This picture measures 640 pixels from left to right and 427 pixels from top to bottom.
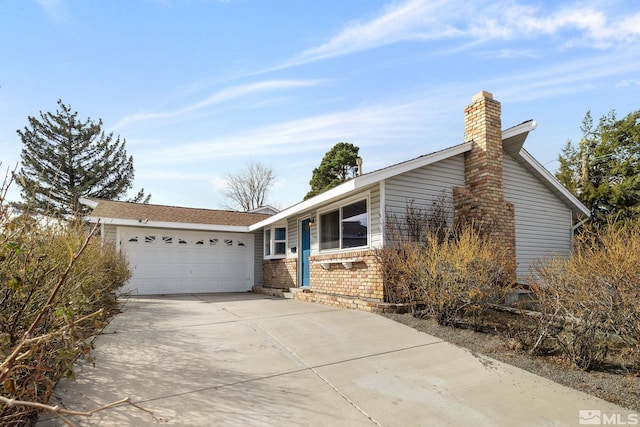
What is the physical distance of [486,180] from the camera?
30.4 feet

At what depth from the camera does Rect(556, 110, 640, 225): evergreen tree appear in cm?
1491

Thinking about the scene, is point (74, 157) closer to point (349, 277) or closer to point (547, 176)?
point (349, 277)

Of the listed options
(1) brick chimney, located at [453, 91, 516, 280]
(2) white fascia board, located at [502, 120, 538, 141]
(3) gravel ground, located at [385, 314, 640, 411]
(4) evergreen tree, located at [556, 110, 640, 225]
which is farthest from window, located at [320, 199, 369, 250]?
(4) evergreen tree, located at [556, 110, 640, 225]

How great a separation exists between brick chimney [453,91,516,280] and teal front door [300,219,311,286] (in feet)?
14.6

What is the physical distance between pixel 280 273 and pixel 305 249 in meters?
1.88

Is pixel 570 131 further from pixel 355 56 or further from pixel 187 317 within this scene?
pixel 187 317

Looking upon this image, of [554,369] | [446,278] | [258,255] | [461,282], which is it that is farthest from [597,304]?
[258,255]

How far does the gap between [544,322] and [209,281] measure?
11663mm

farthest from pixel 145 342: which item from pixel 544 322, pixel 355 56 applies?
pixel 355 56

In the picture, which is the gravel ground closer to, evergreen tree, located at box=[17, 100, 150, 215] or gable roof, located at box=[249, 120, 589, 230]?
gable roof, located at box=[249, 120, 589, 230]

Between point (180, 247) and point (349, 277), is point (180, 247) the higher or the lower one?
the higher one

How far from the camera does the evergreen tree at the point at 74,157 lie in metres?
24.2

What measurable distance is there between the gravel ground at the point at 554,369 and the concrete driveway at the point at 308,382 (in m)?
0.19

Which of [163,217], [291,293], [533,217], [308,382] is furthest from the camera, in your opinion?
[163,217]
